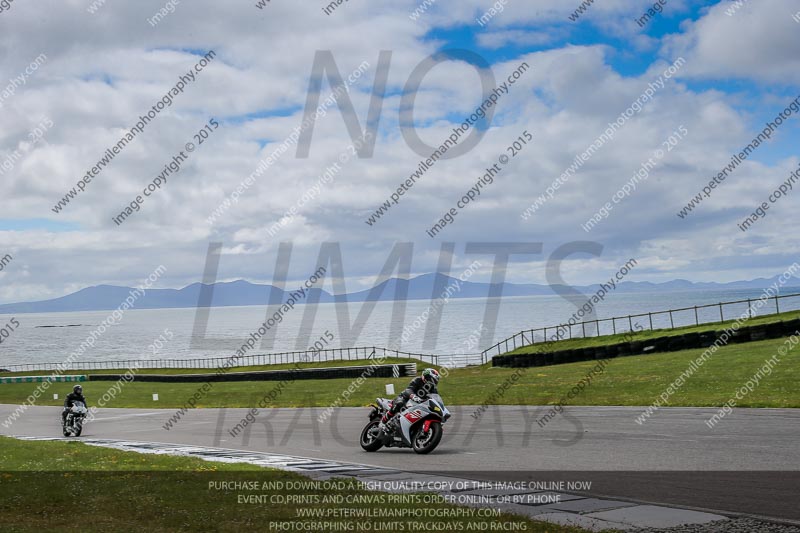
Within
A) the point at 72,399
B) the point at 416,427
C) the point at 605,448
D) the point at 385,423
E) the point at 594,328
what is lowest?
the point at 605,448

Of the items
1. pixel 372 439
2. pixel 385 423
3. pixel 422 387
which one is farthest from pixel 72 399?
pixel 422 387

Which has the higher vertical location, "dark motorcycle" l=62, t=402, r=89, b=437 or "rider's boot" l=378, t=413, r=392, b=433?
"dark motorcycle" l=62, t=402, r=89, b=437

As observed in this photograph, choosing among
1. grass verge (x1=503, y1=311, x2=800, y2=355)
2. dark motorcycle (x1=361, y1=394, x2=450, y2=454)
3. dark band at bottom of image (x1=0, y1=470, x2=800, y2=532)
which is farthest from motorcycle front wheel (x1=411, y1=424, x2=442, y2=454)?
grass verge (x1=503, y1=311, x2=800, y2=355)

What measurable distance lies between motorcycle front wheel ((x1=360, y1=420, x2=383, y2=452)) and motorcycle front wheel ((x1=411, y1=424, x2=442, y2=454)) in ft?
3.39

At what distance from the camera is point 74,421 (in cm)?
2603

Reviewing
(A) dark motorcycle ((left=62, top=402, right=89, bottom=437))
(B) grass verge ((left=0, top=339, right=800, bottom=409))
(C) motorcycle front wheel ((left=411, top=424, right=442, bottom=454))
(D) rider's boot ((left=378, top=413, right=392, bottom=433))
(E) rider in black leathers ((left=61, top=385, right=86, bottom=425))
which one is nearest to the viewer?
(C) motorcycle front wheel ((left=411, top=424, right=442, bottom=454))

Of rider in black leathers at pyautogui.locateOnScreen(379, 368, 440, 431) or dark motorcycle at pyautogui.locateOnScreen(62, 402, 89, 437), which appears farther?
dark motorcycle at pyautogui.locateOnScreen(62, 402, 89, 437)

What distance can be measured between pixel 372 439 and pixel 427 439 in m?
1.63

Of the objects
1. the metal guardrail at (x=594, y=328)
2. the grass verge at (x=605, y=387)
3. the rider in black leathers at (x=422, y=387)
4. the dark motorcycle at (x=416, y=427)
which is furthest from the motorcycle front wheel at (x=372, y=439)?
the metal guardrail at (x=594, y=328)

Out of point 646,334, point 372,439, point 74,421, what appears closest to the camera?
point 372,439

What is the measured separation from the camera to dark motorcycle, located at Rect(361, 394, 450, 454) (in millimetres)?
16188

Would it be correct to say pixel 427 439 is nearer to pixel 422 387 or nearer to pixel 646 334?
pixel 422 387

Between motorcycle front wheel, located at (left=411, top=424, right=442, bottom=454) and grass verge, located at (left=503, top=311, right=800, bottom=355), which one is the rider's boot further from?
grass verge, located at (left=503, top=311, right=800, bottom=355)

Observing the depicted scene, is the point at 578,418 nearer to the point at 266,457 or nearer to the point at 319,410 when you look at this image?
the point at 266,457
